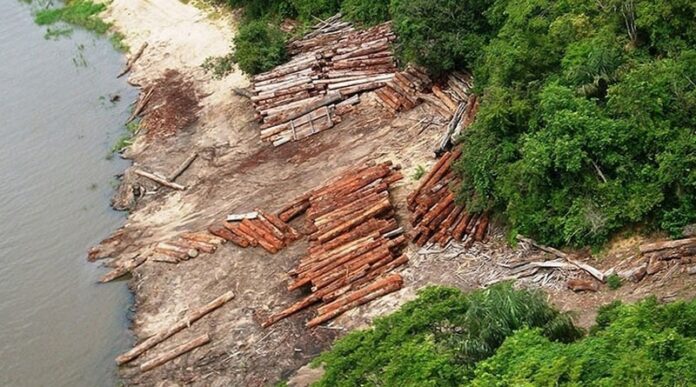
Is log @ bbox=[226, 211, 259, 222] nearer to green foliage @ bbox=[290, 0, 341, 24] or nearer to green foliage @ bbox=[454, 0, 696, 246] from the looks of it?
green foliage @ bbox=[454, 0, 696, 246]

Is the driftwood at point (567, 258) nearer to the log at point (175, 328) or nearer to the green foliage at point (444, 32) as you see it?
the log at point (175, 328)

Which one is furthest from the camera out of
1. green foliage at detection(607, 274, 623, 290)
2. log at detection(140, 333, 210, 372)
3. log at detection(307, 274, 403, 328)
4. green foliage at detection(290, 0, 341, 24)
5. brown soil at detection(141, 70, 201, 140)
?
green foliage at detection(290, 0, 341, 24)

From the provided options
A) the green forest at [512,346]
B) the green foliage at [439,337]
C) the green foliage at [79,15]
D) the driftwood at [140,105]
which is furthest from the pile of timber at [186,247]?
the green foliage at [79,15]

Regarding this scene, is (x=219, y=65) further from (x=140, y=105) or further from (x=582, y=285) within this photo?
(x=582, y=285)

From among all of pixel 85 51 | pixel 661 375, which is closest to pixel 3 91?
pixel 85 51

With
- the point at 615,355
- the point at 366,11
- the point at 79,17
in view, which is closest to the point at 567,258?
the point at 615,355

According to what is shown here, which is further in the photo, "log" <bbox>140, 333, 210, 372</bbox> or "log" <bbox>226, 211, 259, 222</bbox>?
"log" <bbox>226, 211, 259, 222</bbox>

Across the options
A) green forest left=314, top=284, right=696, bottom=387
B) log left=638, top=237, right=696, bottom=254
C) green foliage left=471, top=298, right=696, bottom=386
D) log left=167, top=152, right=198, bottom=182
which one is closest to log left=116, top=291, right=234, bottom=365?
green forest left=314, top=284, right=696, bottom=387
